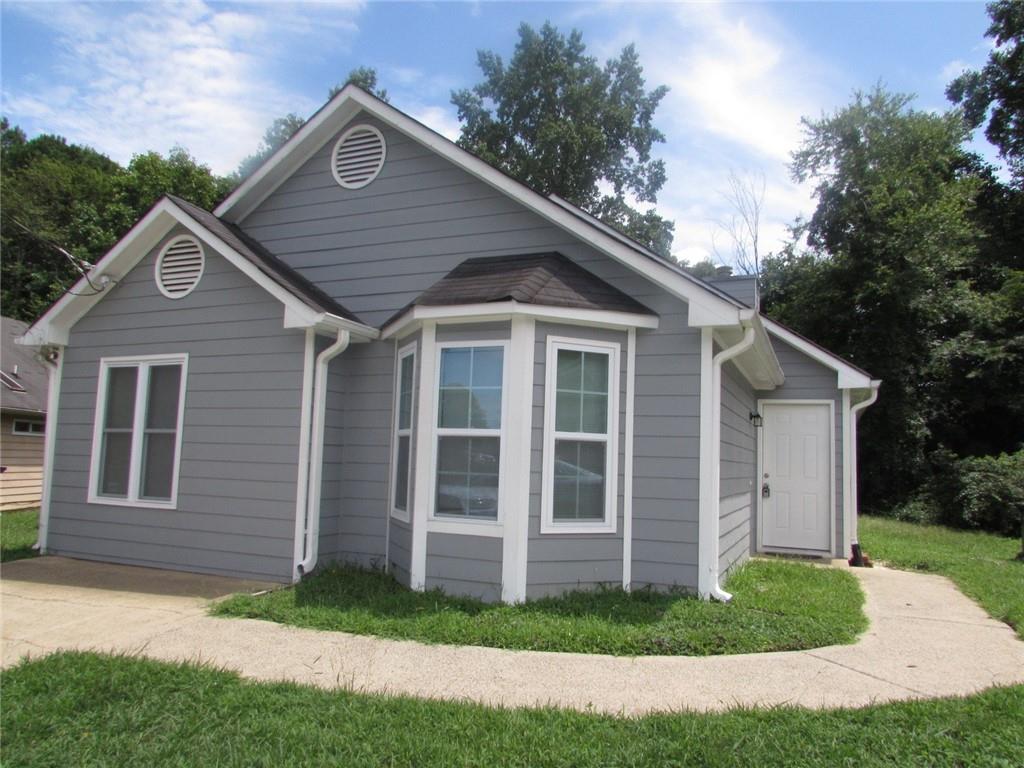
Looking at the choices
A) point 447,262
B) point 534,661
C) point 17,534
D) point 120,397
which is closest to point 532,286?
point 447,262

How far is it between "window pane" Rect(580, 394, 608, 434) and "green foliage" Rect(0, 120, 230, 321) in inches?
964

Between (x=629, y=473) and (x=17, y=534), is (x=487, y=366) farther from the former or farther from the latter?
(x=17, y=534)

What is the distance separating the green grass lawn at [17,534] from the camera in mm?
8117

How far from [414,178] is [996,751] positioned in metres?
7.06

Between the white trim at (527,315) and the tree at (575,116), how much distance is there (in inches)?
869

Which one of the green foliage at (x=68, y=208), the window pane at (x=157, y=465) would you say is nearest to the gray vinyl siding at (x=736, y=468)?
the window pane at (x=157, y=465)

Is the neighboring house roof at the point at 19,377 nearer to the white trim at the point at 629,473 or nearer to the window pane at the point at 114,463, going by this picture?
the window pane at the point at 114,463

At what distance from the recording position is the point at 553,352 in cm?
622

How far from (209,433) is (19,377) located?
11.0m

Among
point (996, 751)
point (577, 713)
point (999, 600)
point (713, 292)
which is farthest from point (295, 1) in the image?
point (999, 600)

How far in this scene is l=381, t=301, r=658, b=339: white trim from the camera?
19.8ft

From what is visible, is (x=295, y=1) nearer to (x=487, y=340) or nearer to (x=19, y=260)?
(x=487, y=340)

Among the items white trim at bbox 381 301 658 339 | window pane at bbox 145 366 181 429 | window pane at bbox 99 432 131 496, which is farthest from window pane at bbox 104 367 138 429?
white trim at bbox 381 301 658 339

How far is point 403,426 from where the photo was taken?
714 cm
